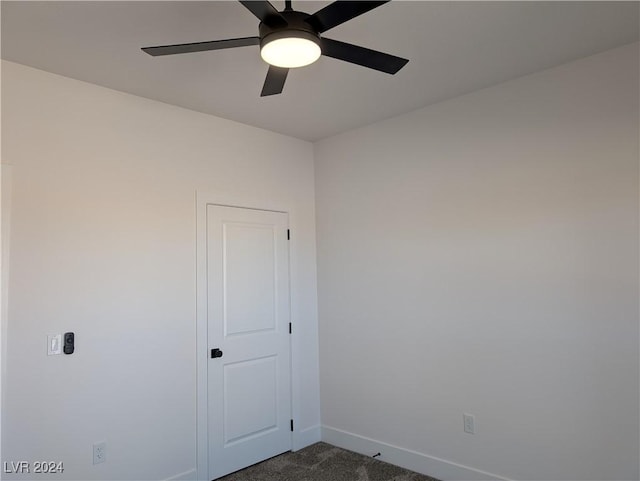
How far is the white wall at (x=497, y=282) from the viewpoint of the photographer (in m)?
2.51

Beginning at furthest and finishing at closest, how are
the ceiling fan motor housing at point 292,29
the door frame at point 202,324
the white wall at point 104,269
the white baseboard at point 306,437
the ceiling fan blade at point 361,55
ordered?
the white baseboard at point 306,437 < the door frame at point 202,324 < the white wall at point 104,269 < the ceiling fan blade at point 361,55 < the ceiling fan motor housing at point 292,29

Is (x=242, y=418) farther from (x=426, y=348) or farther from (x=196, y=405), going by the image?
(x=426, y=348)

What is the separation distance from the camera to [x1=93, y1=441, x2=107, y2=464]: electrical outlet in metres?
2.65

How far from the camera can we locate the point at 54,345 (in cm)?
255

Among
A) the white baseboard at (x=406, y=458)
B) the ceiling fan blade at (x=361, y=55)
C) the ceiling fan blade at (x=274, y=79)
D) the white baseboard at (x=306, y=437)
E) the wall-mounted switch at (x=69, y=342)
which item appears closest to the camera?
the ceiling fan blade at (x=361, y=55)

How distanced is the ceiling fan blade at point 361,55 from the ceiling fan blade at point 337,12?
110mm

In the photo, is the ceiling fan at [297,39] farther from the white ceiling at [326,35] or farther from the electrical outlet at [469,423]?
the electrical outlet at [469,423]

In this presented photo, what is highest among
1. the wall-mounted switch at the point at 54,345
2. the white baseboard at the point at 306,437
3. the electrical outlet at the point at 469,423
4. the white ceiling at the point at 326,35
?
the white ceiling at the point at 326,35

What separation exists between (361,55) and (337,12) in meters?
0.30

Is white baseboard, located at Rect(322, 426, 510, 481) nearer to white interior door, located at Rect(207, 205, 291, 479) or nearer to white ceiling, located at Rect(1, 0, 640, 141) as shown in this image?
white interior door, located at Rect(207, 205, 291, 479)

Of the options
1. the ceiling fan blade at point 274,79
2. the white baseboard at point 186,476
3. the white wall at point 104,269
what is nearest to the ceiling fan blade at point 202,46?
the ceiling fan blade at point 274,79

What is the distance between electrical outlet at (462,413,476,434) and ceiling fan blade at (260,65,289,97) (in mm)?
2521

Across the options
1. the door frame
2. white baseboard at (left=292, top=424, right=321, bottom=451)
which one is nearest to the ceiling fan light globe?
the door frame

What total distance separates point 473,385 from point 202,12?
9.34ft
